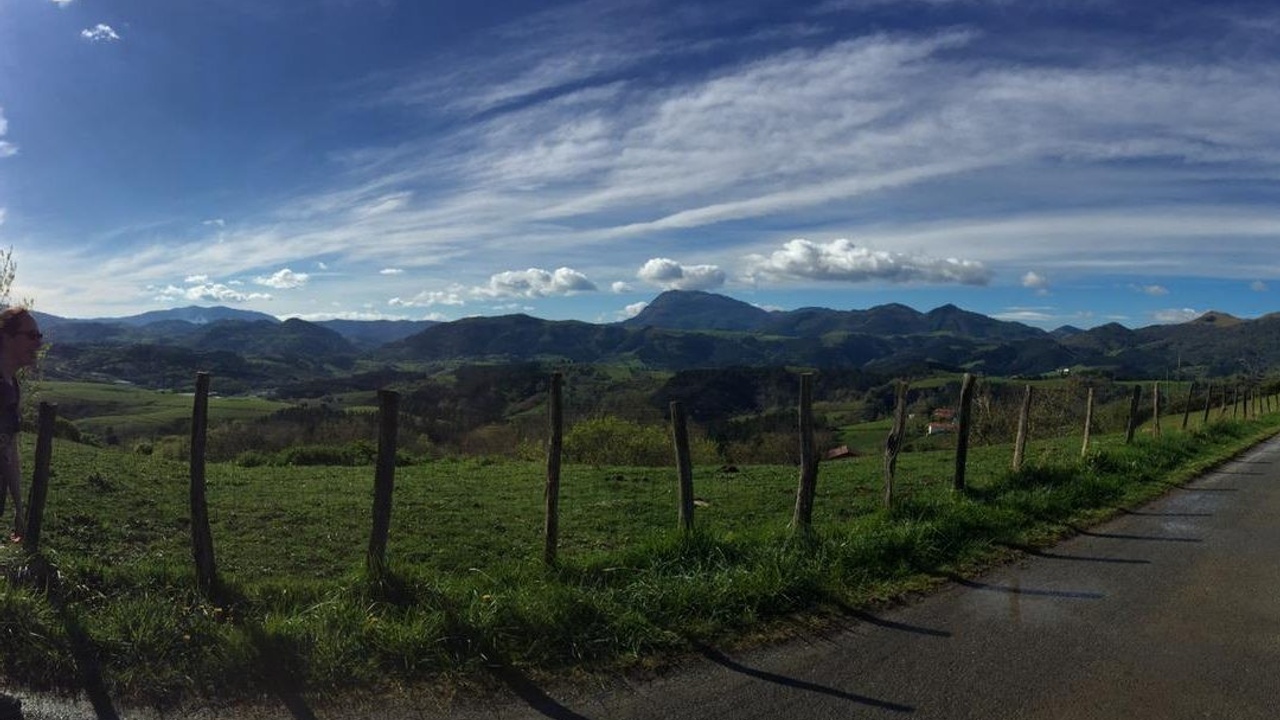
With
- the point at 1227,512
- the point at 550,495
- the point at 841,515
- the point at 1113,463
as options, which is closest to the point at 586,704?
the point at 550,495

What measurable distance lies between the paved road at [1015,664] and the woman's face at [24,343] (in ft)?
10.7

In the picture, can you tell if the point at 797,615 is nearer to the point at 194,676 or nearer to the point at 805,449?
the point at 805,449

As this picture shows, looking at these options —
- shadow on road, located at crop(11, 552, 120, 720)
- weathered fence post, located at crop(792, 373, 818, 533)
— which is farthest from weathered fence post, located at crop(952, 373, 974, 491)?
shadow on road, located at crop(11, 552, 120, 720)

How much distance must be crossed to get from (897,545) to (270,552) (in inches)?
337

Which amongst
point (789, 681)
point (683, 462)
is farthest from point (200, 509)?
point (789, 681)

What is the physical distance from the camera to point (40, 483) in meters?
7.23

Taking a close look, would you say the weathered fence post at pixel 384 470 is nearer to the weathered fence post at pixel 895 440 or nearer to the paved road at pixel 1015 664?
the paved road at pixel 1015 664

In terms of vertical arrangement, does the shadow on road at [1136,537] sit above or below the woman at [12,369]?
below

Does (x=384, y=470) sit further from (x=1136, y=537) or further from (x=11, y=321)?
(x=1136, y=537)

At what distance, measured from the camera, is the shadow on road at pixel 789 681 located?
17.0 ft

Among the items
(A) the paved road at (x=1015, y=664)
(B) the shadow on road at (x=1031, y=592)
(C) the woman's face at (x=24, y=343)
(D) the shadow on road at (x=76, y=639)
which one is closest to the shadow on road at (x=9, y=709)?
(D) the shadow on road at (x=76, y=639)

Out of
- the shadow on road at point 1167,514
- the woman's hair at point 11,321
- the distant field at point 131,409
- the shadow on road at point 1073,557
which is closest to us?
the woman's hair at point 11,321

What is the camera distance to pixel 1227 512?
492 inches

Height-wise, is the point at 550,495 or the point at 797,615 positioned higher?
the point at 550,495
